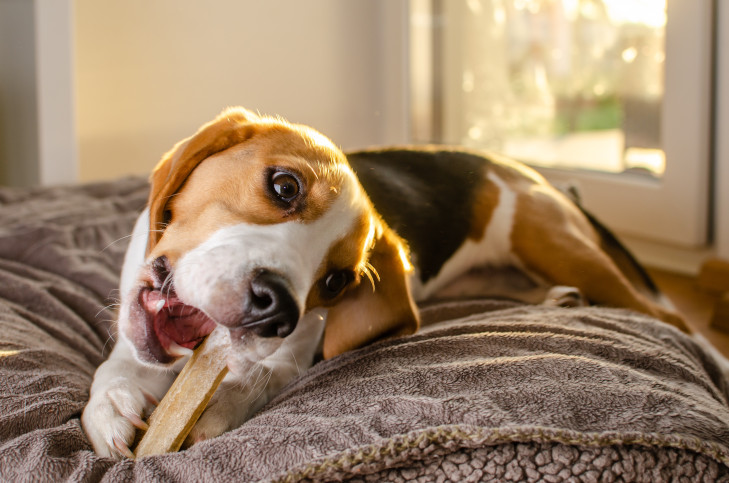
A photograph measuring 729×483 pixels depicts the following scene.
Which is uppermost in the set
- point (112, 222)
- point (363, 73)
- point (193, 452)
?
point (363, 73)

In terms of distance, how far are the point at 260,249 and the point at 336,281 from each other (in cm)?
30

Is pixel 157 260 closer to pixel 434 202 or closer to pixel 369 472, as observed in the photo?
pixel 369 472

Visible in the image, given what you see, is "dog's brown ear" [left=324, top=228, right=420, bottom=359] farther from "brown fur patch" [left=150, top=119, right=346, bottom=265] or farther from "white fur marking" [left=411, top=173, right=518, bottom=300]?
"white fur marking" [left=411, top=173, right=518, bottom=300]

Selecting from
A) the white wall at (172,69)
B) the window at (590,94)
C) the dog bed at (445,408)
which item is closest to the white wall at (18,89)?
the white wall at (172,69)

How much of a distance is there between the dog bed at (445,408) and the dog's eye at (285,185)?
1.30 feet

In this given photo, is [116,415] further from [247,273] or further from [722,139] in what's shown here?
[722,139]

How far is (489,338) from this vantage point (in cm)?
183

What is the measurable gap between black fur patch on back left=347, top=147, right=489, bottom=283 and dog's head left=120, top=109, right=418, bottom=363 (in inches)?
20.2

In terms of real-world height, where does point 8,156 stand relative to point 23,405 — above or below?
above

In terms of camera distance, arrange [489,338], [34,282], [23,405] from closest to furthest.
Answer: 1. [23,405]
2. [489,338]
3. [34,282]

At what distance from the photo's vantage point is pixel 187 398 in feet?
5.10

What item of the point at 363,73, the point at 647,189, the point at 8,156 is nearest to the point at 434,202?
the point at 647,189

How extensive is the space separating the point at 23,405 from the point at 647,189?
3.17 m

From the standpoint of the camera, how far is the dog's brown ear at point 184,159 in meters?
1.75
